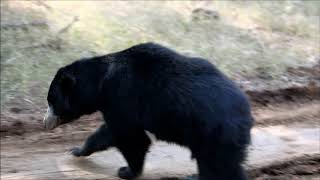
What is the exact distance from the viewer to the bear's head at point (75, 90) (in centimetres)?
594

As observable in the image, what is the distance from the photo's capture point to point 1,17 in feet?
33.0

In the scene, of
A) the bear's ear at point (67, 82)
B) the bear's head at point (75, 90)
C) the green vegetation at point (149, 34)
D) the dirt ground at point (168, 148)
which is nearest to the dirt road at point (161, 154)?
the dirt ground at point (168, 148)

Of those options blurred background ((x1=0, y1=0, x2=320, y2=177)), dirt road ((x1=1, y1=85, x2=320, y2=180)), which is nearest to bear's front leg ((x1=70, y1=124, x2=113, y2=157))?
dirt road ((x1=1, y1=85, x2=320, y2=180))

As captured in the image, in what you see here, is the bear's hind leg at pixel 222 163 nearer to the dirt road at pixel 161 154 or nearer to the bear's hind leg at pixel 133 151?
the bear's hind leg at pixel 133 151

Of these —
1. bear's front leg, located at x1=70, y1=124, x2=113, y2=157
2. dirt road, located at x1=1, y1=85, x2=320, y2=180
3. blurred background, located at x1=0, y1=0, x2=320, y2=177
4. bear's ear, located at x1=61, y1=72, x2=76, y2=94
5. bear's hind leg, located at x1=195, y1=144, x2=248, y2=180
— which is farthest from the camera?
blurred background, located at x1=0, y1=0, x2=320, y2=177

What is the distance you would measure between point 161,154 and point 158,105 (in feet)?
5.23

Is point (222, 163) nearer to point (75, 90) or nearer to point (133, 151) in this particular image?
point (133, 151)

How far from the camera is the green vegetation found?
29.5 ft

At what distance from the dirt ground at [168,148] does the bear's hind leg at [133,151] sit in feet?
0.54

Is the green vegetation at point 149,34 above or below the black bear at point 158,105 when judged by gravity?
below

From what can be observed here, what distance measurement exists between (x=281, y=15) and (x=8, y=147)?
6081 mm

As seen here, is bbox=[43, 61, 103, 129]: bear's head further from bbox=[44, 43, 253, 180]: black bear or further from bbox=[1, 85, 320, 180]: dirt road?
bbox=[1, 85, 320, 180]: dirt road

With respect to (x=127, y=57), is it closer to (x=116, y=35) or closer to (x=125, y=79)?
(x=125, y=79)

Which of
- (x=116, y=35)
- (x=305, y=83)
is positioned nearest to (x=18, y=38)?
(x=116, y=35)
